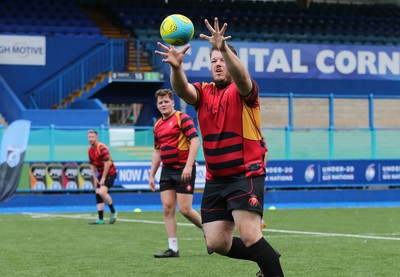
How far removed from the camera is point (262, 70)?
31.7 m

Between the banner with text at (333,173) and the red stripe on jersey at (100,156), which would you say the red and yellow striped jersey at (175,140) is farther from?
the banner with text at (333,173)

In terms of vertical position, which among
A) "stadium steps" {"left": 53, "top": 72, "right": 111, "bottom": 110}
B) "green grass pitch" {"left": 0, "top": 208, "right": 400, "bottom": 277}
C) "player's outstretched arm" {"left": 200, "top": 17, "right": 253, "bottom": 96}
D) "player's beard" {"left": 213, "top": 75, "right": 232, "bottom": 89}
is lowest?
"green grass pitch" {"left": 0, "top": 208, "right": 400, "bottom": 277}

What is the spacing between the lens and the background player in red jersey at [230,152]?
6.80 m

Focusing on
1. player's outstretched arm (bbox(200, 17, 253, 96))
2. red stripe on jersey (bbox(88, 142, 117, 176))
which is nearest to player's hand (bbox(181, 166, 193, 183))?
player's outstretched arm (bbox(200, 17, 253, 96))

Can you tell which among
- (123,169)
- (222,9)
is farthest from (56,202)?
(222,9)

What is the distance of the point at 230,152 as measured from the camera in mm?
7035

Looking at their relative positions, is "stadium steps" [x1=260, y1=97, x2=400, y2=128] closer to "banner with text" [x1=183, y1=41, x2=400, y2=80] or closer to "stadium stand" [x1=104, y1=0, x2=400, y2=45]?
"banner with text" [x1=183, y1=41, x2=400, y2=80]

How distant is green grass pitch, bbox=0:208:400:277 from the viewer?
31.2ft

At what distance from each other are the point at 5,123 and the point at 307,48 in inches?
442

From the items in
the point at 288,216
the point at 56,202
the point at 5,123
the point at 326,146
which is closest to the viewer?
the point at 288,216

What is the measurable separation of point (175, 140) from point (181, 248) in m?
1.66

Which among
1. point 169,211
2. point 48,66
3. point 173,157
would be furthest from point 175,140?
point 48,66

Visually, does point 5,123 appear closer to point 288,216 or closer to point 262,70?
point 262,70

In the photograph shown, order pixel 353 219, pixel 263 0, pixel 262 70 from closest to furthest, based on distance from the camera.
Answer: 1. pixel 353 219
2. pixel 262 70
3. pixel 263 0
